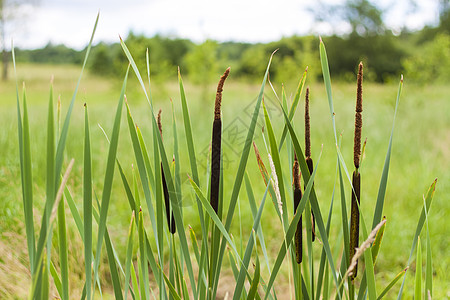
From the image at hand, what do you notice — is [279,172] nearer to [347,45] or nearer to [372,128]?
[372,128]

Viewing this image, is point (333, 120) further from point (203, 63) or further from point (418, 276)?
point (203, 63)

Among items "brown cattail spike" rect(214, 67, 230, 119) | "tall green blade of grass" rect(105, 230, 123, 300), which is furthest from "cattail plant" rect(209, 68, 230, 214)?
"tall green blade of grass" rect(105, 230, 123, 300)

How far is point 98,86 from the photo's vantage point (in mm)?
25766

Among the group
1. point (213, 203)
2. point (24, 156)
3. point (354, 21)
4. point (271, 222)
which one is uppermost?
point (354, 21)

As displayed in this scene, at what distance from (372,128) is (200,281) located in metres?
6.47

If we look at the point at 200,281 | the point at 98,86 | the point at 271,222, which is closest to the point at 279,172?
the point at 200,281

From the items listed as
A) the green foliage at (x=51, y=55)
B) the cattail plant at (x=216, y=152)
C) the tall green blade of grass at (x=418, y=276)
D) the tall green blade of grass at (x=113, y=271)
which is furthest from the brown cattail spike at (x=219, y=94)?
the green foliage at (x=51, y=55)

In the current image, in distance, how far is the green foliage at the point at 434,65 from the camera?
8312 millimetres

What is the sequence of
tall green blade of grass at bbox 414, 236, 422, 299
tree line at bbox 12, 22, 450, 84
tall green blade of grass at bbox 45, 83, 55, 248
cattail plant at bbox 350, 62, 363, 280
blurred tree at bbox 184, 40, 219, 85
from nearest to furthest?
tall green blade of grass at bbox 45, 83, 55, 248 < cattail plant at bbox 350, 62, 363, 280 < tall green blade of grass at bbox 414, 236, 422, 299 < blurred tree at bbox 184, 40, 219, 85 < tree line at bbox 12, 22, 450, 84

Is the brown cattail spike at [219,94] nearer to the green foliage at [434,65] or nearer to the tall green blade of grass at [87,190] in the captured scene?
the tall green blade of grass at [87,190]

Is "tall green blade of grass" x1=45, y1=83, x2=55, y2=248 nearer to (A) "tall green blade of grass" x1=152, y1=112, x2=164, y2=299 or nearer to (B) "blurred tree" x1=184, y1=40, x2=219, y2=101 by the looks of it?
(A) "tall green blade of grass" x1=152, y1=112, x2=164, y2=299

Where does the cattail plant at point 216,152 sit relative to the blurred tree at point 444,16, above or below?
below

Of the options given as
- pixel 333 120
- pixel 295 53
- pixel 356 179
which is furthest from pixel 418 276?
pixel 295 53

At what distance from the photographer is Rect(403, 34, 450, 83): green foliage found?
8.31 m
